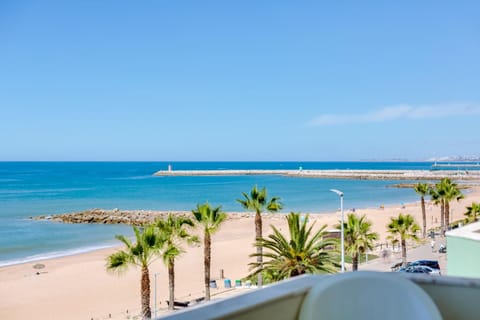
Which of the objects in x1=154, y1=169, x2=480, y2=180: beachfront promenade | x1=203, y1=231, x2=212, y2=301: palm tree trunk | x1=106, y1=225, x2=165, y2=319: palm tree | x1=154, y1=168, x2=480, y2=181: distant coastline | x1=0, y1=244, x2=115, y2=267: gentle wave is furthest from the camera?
x1=154, y1=169, x2=480, y2=180: beachfront promenade

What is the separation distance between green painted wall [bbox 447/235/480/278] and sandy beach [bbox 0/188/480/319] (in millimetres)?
14336

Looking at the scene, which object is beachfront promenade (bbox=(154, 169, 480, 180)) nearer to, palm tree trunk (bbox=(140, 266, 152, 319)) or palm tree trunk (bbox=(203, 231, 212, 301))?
palm tree trunk (bbox=(203, 231, 212, 301))

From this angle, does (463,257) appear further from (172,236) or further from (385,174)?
(385,174)

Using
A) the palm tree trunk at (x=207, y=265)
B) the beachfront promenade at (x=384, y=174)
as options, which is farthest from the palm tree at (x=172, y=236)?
the beachfront promenade at (x=384, y=174)

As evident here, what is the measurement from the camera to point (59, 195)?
8244 cm

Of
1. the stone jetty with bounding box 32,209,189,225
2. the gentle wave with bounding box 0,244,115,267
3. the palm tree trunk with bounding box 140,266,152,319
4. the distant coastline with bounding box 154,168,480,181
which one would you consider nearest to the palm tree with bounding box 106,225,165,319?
the palm tree trunk with bounding box 140,266,152,319

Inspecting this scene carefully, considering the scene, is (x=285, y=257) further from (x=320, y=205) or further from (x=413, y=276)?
→ (x=320, y=205)

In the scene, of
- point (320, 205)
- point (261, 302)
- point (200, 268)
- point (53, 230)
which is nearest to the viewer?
point (261, 302)

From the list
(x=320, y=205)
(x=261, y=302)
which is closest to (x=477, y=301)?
(x=261, y=302)

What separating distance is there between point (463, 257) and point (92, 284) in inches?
883

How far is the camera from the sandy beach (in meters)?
Result: 20.2

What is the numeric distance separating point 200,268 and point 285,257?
50.3 feet

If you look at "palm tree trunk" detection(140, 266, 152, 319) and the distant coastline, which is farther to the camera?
the distant coastline

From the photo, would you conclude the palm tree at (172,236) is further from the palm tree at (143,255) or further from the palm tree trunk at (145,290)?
the palm tree trunk at (145,290)
